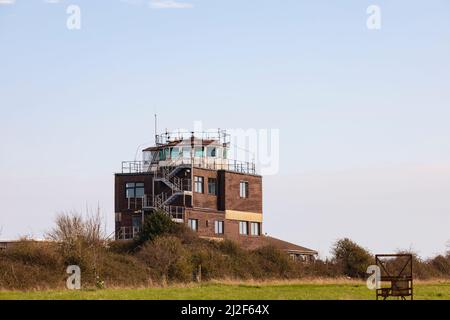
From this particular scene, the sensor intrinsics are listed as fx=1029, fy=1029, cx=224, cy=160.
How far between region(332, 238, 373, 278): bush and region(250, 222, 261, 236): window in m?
14.8

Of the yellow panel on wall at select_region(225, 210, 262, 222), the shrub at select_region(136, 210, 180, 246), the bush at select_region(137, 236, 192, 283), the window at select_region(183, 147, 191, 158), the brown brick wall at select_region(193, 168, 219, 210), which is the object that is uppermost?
the window at select_region(183, 147, 191, 158)

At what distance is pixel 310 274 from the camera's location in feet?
259

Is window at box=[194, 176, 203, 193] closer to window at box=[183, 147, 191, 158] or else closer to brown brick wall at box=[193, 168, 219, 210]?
brown brick wall at box=[193, 168, 219, 210]

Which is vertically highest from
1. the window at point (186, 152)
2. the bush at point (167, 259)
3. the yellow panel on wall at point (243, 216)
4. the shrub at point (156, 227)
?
the window at point (186, 152)

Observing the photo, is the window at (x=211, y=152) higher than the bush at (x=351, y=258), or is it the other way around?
the window at (x=211, y=152)

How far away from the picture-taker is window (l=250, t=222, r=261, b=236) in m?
95.2

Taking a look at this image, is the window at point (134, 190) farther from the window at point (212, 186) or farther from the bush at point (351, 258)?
the bush at point (351, 258)

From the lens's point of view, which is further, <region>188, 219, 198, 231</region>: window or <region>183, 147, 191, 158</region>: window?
<region>183, 147, 191, 158</region>: window

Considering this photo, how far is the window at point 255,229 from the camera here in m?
95.2

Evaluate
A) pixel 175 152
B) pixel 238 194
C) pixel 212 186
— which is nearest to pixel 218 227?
pixel 212 186

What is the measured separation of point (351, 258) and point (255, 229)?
1701cm

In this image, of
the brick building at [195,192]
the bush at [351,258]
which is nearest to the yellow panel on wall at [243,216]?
the brick building at [195,192]

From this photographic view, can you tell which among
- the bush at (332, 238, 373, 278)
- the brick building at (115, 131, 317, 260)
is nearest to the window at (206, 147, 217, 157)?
the brick building at (115, 131, 317, 260)

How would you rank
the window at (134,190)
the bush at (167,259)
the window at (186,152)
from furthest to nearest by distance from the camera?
the window at (186,152), the window at (134,190), the bush at (167,259)
